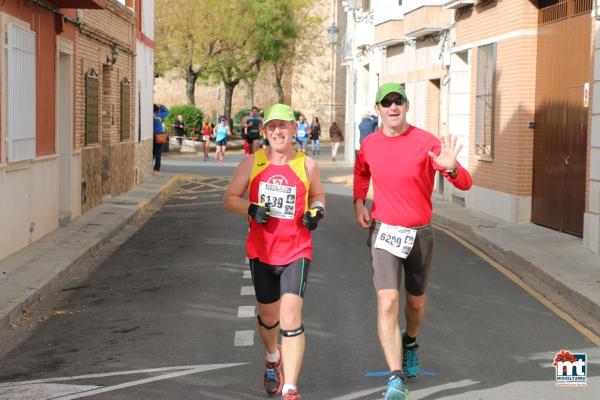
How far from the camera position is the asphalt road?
24.3 ft

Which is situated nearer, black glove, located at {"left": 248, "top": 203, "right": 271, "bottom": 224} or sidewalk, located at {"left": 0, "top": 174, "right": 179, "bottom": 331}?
black glove, located at {"left": 248, "top": 203, "right": 271, "bottom": 224}

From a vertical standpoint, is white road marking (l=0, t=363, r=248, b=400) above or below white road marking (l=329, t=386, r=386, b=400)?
below

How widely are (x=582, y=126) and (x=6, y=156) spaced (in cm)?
802

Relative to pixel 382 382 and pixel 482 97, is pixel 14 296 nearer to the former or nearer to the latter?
pixel 382 382

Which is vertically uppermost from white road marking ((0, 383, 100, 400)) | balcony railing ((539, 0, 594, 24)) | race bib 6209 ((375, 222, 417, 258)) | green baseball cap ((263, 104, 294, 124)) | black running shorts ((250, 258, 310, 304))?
balcony railing ((539, 0, 594, 24))

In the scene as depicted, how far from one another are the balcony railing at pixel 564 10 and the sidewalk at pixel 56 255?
7.54m

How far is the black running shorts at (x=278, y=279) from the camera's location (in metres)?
6.93

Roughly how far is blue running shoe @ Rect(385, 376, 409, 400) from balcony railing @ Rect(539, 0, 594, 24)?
1060 centimetres

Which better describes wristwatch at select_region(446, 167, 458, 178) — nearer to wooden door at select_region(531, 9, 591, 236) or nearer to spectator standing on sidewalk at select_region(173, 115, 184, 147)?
wooden door at select_region(531, 9, 591, 236)

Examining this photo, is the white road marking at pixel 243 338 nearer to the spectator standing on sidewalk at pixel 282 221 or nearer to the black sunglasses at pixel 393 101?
the spectator standing on sidewalk at pixel 282 221

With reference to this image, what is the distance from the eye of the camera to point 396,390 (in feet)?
22.0

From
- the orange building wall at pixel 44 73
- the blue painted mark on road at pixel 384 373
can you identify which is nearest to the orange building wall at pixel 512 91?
the orange building wall at pixel 44 73

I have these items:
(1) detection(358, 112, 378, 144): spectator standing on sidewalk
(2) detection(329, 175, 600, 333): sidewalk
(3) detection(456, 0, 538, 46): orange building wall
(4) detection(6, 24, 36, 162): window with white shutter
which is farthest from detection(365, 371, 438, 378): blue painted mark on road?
(1) detection(358, 112, 378, 144): spectator standing on sidewalk

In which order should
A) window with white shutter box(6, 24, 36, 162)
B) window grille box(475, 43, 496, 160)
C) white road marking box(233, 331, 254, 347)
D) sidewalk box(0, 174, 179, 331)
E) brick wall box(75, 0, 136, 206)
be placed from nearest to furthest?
1. white road marking box(233, 331, 254, 347)
2. sidewalk box(0, 174, 179, 331)
3. window with white shutter box(6, 24, 36, 162)
4. brick wall box(75, 0, 136, 206)
5. window grille box(475, 43, 496, 160)
